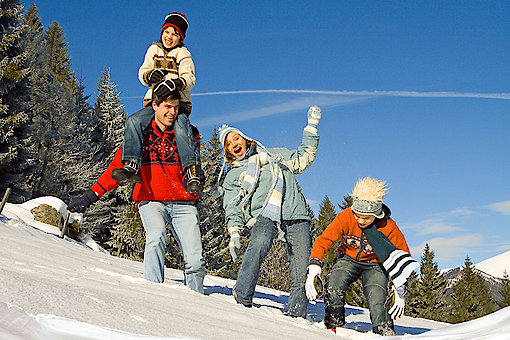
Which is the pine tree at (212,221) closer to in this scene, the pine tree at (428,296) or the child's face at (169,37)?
the pine tree at (428,296)

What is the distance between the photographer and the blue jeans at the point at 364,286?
3.92 metres

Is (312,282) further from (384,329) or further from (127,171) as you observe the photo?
(127,171)

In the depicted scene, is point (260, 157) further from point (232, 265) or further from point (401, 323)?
point (232, 265)

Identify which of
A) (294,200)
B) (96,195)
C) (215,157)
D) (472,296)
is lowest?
(96,195)

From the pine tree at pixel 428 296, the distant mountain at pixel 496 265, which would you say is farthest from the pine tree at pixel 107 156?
the distant mountain at pixel 496 265

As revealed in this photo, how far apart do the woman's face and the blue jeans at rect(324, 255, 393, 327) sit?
1.32 m

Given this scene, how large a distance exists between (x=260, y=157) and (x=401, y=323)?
2.59 metres

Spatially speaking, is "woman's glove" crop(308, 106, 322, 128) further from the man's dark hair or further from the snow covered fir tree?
the snow covered fir tree

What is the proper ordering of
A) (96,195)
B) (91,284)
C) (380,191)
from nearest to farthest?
(91,284) < (380,191) < (96,195)

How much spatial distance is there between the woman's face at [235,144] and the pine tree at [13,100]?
1839cm

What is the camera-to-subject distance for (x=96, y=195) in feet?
14.3

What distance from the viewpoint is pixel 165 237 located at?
4223 mm

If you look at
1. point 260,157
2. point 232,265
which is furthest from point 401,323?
point 232,265

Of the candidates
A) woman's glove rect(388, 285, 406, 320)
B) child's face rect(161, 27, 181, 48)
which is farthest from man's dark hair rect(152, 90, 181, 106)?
woman's glove rect(388, 285, 406, 320)
